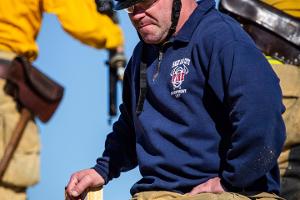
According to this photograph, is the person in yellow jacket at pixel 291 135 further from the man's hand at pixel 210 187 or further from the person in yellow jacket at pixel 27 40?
the man's hand at pixel 210 187

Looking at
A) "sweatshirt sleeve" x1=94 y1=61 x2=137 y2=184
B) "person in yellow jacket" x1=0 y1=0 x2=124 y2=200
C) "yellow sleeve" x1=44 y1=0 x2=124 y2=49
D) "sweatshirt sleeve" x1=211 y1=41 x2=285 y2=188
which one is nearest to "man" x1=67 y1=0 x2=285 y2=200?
"sweatshirt sleeve" x1=211 y1=41 x2=285 y2=188

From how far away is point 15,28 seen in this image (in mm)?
6199

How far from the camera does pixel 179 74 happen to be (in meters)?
4.30

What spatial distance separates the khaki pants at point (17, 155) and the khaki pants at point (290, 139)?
164 centimetres

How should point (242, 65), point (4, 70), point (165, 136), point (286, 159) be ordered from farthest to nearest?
point (4, 70), point (286, 159), point (165, 136), point (242, 65)

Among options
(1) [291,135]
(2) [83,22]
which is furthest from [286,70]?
(2) [83,22]

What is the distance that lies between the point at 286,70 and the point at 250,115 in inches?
70.7

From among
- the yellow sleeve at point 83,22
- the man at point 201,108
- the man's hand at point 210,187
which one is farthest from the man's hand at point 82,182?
the yellow sleeve at point 83,22

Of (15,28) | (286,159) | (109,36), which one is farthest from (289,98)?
(15,28)

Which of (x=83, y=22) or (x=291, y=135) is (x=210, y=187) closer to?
(x=291, y=135)

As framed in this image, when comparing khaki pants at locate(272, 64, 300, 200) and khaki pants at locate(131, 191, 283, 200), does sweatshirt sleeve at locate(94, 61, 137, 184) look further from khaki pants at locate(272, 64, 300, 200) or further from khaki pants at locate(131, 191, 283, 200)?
khaki pants at locate(272, 64, 300, 200)

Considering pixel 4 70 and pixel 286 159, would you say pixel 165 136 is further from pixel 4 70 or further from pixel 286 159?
pixel 4 70

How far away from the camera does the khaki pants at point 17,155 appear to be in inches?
243

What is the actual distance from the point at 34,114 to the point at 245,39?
2432 millimetres
